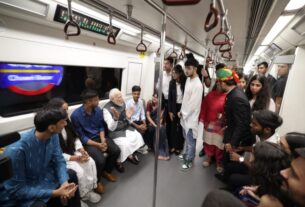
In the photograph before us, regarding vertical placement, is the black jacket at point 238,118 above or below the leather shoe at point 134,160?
above

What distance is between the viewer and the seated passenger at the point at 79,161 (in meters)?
2.21

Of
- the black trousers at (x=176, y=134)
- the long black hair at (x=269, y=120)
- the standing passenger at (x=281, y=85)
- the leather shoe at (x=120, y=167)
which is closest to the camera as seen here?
the long black hair at (x=269, y=120)

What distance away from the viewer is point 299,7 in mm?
2045

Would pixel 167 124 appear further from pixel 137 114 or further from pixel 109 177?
pixel 109 177

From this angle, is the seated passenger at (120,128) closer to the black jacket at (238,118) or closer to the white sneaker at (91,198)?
the white sneaker at (91,198)

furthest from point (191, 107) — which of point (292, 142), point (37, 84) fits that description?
point (37, 84)

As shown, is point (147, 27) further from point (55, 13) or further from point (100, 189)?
point (100, 189)

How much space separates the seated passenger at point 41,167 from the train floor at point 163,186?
27.9 inches

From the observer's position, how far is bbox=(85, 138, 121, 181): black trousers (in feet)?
8.47

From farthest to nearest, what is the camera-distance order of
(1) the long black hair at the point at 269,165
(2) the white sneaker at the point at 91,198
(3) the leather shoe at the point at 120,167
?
(3) the leather shoe at the point at 120,167 → (2) the white sneaker at the point at 91,198 → (1) the long black hair at the point at 269,165

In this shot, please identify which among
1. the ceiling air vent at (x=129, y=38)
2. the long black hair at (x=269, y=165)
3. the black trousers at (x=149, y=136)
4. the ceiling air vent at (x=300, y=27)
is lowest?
the black trousers at (x=149, y=136)

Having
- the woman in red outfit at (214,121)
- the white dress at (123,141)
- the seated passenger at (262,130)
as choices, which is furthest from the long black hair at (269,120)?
the white dress at (123,141)

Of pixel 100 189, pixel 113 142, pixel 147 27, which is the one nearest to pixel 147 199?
pixel 100 189

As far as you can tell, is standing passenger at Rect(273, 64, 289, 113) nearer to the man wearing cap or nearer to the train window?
the man wearing cap
